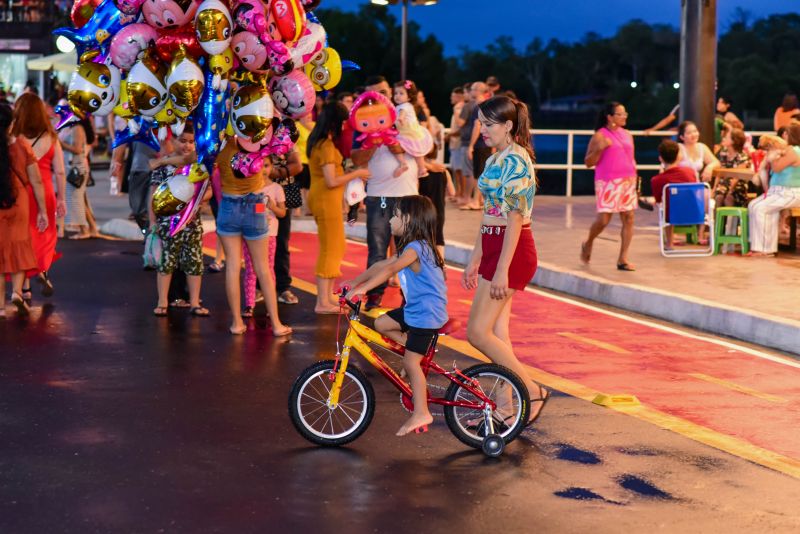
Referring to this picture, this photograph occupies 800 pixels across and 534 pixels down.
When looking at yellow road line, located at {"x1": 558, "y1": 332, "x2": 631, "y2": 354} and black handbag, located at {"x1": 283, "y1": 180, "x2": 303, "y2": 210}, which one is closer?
yellow road line, located at {"x1": 558, "y1": 332, "x2": 631, "y2": 354}

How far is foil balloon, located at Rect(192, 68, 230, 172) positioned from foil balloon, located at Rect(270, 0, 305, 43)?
1.93 feet

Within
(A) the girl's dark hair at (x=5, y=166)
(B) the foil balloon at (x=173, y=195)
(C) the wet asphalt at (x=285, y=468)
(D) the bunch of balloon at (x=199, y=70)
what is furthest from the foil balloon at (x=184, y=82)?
(A) the girl's dark hair at (x=5, y=166)

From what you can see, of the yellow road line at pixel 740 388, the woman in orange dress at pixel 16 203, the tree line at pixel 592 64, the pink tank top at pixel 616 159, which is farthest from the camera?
the tree line at pixel 592 64

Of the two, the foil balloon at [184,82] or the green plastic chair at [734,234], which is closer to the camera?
the foil balloon at [184,82]

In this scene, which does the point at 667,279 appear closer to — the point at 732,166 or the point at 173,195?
the point at 732,166

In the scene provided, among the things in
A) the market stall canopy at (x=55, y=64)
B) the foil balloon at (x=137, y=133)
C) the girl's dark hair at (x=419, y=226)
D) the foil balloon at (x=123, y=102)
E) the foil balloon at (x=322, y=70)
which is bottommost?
the girl's dark hair at (x=419, y=226)

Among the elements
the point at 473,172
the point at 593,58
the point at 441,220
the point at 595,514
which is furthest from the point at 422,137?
the point at 593,58

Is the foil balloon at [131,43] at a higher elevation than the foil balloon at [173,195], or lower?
higher

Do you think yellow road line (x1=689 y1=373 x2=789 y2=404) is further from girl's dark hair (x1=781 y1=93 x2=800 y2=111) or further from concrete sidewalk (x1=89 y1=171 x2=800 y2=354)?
girl's dark hair (x1=781 y1=93 x2=800 y2=111)

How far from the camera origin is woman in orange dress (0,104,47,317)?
37.5 ft

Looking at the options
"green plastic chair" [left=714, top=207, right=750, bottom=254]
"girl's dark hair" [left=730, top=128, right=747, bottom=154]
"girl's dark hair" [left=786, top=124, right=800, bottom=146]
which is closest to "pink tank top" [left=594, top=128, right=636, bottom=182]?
"green plastic chair" [left=714, top=207, right=750, bottom=254]

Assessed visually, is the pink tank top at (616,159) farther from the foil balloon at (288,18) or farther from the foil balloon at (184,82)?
the foil balloon at (184,82)

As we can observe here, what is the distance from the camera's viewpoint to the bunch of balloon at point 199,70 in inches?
374

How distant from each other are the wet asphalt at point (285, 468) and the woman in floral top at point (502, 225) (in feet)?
2.38
